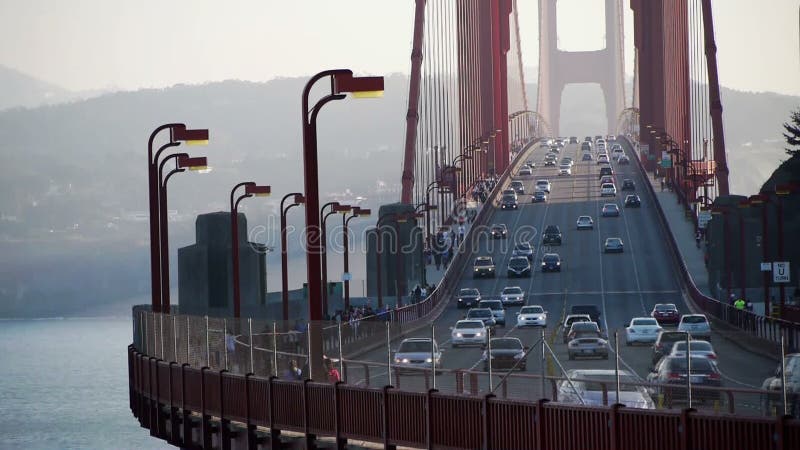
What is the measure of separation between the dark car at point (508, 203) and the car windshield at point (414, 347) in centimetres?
10951

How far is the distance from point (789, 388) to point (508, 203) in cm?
12287

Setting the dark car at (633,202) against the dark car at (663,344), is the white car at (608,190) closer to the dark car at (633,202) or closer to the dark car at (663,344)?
the dark car at (633,202)

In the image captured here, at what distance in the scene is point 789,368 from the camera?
68.2 ft

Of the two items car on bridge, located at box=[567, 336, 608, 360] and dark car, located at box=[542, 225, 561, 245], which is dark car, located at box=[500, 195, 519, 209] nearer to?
dark car, located at box=[542, 225, 561, 245]

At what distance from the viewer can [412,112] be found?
12006 cm

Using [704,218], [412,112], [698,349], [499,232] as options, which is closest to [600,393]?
[698,349]

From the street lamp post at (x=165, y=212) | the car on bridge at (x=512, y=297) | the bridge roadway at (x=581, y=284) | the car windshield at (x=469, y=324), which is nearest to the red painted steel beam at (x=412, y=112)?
the bridge roadway at (x=581, y=284)

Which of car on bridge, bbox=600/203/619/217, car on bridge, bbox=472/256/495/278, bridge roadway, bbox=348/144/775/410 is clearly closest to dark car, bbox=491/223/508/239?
bridge roadway, bbox=348/144/775/410

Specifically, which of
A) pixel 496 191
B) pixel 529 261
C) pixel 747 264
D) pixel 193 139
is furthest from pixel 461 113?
pixel 193 139

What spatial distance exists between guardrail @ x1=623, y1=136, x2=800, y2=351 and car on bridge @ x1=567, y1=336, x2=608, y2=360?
12.2 ft

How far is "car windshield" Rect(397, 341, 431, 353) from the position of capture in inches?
1203

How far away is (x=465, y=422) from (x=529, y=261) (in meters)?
87.3

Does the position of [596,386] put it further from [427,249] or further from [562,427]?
[427,249]

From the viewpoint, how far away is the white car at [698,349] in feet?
96.6
